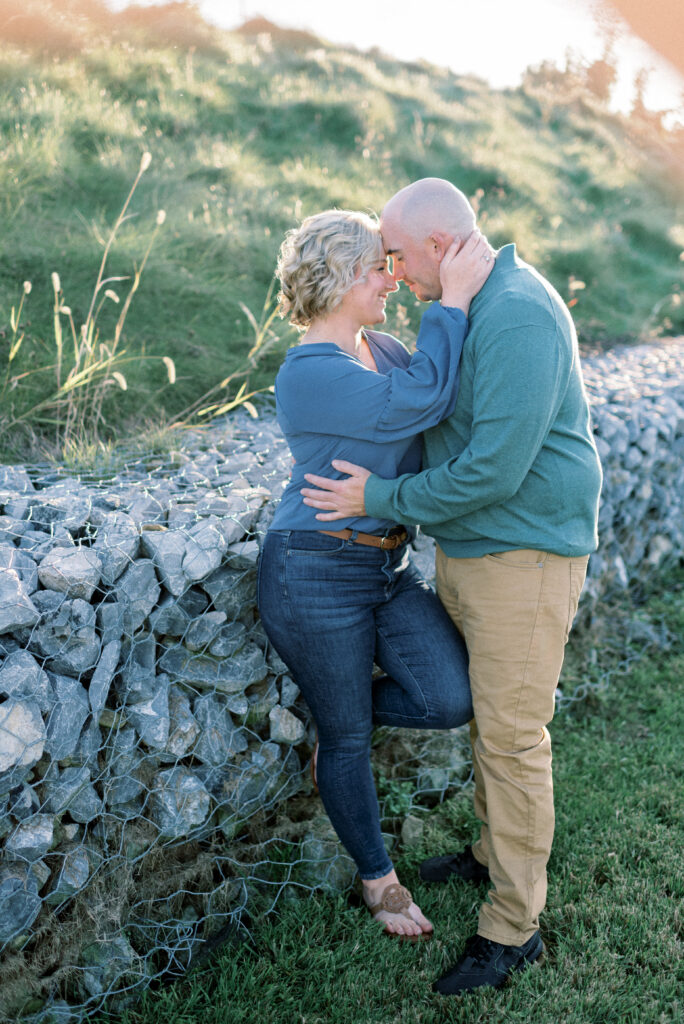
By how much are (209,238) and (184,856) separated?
4.72m

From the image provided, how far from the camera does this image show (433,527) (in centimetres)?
250

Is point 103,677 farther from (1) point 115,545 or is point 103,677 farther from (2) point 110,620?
(1) point 115,545

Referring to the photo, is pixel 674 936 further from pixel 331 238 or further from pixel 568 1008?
pixel 331 238

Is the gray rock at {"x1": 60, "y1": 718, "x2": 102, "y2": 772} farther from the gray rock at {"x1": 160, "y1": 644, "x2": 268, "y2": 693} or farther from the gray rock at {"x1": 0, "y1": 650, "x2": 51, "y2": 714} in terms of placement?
the gray rock at {"x1": 160, "y1": 644, "x2": 268, "y2": 693}

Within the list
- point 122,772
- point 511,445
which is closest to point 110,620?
point 122,772

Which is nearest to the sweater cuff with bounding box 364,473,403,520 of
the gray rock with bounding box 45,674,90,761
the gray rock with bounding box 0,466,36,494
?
the gray rock with bounding box 45,674,90,761

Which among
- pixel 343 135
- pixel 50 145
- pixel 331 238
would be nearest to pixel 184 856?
pixel 331 238

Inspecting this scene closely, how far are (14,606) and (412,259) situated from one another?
1.53 meters

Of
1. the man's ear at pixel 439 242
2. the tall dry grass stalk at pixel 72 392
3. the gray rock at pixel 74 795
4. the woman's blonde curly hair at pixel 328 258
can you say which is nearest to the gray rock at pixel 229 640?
the gray rock at pixel 74 795

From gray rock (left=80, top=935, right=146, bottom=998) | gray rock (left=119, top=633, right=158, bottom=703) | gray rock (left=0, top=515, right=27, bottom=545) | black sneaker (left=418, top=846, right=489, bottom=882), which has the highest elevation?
gray rock (left=0, top=515, right=27, bottom=545)

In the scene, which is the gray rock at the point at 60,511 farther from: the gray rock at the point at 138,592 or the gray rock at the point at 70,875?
the gray rock at the point at 70,875

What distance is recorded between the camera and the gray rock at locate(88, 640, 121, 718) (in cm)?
247

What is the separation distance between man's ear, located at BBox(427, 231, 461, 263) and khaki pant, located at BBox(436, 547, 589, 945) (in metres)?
0.89

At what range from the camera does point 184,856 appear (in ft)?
8.87
